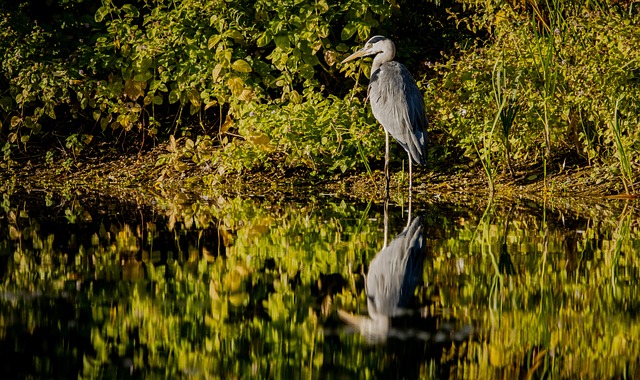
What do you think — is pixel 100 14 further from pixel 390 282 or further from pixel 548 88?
pixel 390 282

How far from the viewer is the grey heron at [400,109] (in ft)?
31.2

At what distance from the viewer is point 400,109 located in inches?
376

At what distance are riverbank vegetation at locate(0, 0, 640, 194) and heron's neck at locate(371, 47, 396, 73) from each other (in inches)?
17.8


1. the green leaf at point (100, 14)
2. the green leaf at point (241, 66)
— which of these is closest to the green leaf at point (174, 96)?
the green leaf at point (241, 66)

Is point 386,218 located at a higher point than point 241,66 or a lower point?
lower

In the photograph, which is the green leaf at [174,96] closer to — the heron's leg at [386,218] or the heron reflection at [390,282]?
the heron's leg at [386,218]

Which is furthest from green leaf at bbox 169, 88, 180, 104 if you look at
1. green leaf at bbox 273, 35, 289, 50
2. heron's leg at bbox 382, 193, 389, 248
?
heron's leg at bbox 382, 193, 389, 248

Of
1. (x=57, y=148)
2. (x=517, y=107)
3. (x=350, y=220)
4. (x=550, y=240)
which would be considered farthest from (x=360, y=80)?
(x=550, y=240)

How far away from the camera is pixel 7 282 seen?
5336mm

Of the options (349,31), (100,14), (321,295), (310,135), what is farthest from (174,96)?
(321,295)

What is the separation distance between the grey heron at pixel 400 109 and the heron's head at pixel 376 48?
365mm

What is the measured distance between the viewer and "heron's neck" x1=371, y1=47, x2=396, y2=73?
1032 cm

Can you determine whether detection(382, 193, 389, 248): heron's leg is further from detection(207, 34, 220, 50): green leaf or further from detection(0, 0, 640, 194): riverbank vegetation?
detection(207, 34, 220, 50): green leaf

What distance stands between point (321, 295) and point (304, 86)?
615 cm
